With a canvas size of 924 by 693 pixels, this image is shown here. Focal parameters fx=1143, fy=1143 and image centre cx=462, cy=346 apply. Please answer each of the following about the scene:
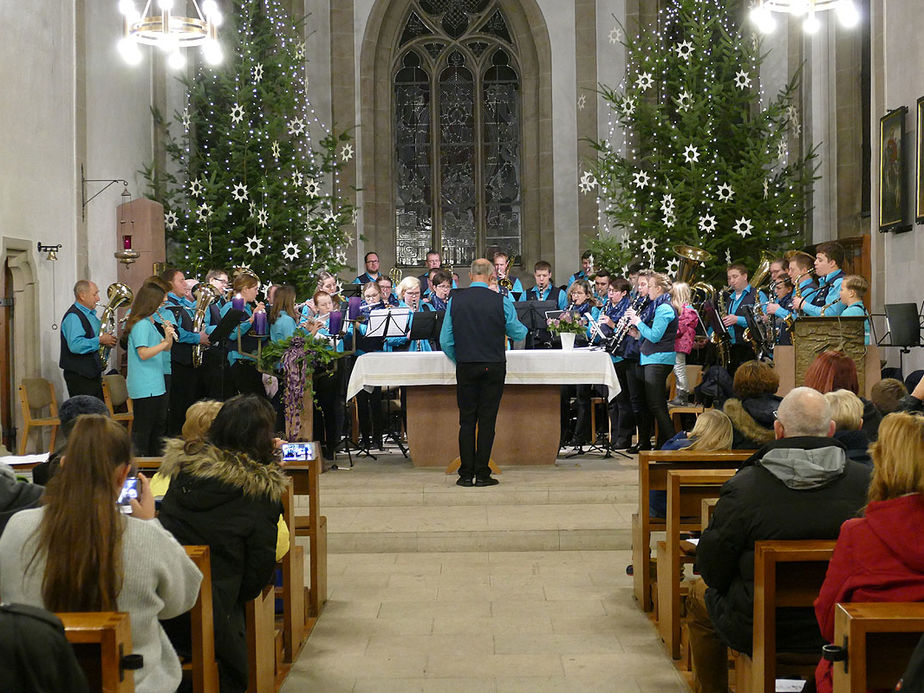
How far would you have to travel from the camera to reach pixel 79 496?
2.85 metres

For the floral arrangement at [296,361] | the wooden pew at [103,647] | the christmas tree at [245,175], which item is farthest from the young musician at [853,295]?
the christmas tree at [245,175]

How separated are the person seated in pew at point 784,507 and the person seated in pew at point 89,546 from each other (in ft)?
6.06

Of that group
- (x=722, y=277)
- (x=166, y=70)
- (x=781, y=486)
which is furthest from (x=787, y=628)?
(x=166, y=70)

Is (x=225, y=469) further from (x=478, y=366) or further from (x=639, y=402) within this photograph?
(x=639, y=402)

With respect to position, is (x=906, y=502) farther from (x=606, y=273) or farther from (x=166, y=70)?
(x=166, y=70)

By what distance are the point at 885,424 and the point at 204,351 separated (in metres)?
8.09

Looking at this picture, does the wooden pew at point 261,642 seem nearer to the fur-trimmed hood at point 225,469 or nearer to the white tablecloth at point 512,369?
the fur-trimmed hood at point 225,469

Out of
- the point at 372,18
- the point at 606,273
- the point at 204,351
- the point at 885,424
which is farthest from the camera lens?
the point at 372,18

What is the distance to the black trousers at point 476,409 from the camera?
8.66 m

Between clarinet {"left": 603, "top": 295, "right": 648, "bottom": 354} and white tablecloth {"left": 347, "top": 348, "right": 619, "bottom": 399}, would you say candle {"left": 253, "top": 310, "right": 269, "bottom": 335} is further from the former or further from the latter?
clarinet {"left": 603, "top": 295, "right": 648, "bottom": 354}

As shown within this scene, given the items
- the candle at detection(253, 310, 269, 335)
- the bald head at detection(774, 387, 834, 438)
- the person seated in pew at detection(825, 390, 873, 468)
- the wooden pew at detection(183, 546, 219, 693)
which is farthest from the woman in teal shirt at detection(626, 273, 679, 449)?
the wooden pew at detection(183, 546, 219, 693)

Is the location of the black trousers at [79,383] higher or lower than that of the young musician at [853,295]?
lower

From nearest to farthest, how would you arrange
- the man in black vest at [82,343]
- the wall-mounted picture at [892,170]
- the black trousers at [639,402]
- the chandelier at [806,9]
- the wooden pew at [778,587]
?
the wooden pew at [778,587]
the man in black vest at [82,343]
the chandelier at [806,9]
the black trousers at [639,402]
the wall-mounted picture at [892,170]

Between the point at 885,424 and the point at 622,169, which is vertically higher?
the point at 622,169
